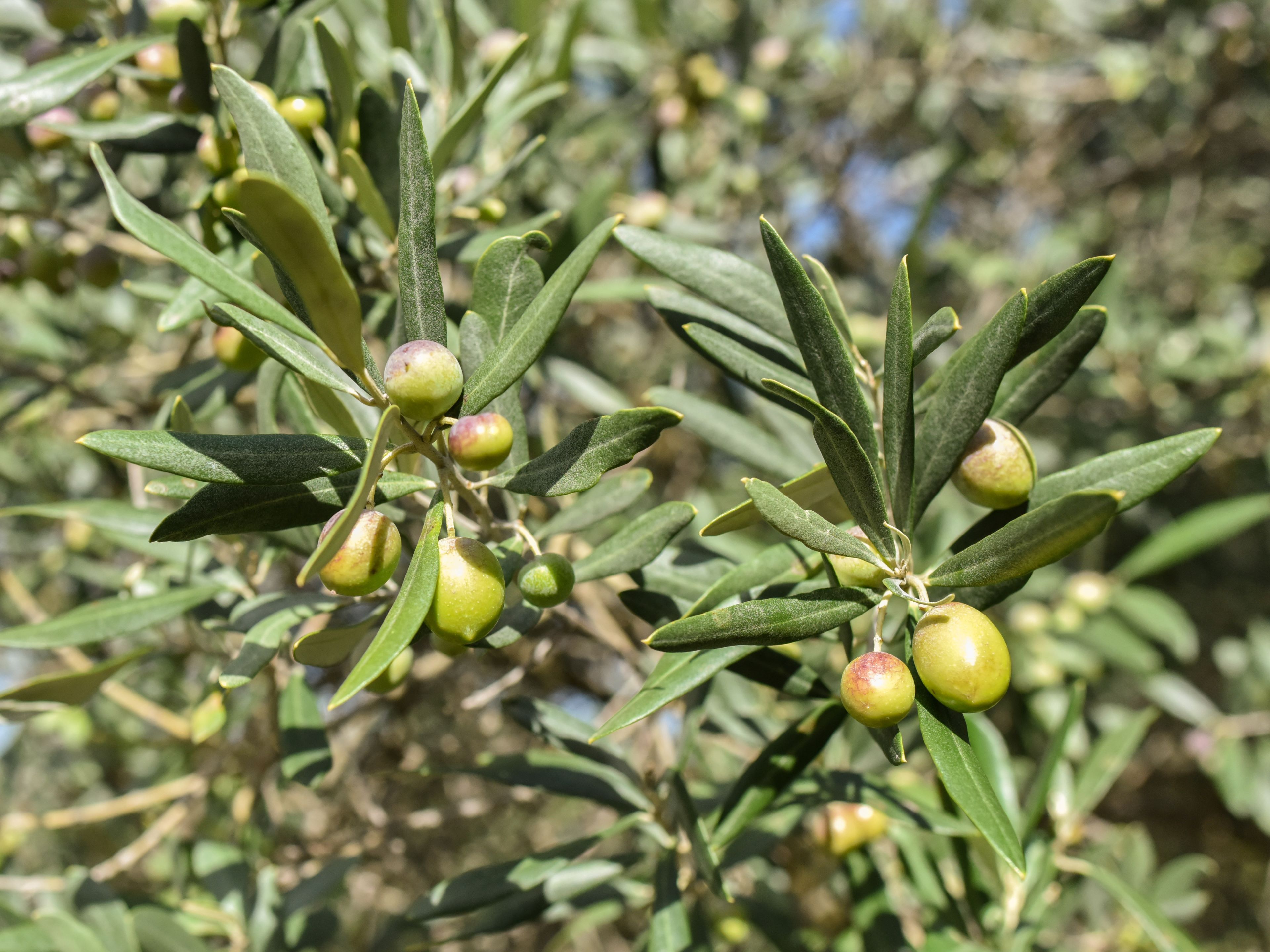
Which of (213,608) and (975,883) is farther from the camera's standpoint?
(975,883)

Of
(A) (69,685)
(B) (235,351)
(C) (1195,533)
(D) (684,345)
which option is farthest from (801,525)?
(C) (1195,533)

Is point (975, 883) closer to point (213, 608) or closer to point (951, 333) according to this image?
point (951, 333)

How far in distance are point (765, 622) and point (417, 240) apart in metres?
0.48

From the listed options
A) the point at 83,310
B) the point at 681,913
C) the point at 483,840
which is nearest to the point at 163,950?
the point at 681,913

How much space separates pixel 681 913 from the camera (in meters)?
1.22

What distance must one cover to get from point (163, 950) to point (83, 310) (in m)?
1.86

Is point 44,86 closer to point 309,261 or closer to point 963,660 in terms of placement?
point 309,261

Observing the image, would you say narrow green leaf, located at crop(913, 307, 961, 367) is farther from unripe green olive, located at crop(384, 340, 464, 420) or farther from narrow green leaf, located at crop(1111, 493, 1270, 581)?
narrow green leaf, located at crop(1111, 493, 1270, 581)

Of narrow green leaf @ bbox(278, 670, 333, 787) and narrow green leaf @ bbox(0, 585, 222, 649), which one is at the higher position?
narrow green leaf @ bbox(0, 585, 222, 649)

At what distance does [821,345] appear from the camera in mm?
842

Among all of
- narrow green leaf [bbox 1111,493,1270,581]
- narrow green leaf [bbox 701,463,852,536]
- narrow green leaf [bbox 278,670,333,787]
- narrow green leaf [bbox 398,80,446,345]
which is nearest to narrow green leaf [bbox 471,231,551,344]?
narrow green leaf [bbox 398,80,446,345]

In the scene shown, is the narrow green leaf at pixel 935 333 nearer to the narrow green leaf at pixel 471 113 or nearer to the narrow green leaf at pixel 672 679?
the narrow green leaf at pixel 672 679

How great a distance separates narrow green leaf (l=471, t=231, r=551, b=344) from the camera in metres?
0.92

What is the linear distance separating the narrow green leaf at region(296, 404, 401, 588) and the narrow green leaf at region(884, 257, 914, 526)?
46 cm
